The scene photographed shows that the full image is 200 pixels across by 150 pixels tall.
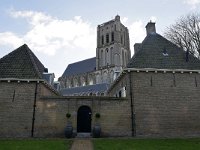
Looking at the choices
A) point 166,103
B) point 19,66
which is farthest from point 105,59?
point 166,103

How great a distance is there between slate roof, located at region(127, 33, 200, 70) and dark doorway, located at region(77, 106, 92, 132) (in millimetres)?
5418

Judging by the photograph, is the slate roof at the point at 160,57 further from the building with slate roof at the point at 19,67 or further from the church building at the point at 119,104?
the building with slate roof at the point at 19,67

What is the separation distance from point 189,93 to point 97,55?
67746 mm

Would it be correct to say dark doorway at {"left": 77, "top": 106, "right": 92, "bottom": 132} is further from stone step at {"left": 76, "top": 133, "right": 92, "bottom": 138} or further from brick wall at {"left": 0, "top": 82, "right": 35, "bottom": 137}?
brick wall at {"left": 0, "top": 82, "right": 35, "bottom": 137}

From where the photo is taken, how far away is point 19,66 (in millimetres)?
22688

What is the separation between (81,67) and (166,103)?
241 ft

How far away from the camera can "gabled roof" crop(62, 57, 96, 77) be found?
90.9m

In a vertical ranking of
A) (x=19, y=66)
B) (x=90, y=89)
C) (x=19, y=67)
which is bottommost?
(x=19, y=67)

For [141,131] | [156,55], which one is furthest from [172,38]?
[141,131]

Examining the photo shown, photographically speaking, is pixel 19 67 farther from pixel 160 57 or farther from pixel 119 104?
pixel 160 57

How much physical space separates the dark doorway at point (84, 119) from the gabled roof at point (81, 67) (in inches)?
2630

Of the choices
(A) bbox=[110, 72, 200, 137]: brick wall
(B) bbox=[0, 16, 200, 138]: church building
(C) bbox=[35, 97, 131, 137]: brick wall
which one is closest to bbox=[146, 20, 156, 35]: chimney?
(B) bbox=[0, 16, 200, 138]: church building

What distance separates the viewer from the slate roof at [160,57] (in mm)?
22516

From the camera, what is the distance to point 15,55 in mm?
24094
